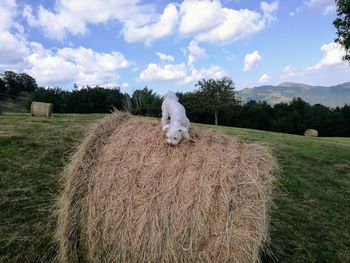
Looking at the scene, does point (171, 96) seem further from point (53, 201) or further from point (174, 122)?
point (53, 201)

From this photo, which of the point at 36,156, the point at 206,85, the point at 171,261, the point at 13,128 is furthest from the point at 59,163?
the point at 206,85

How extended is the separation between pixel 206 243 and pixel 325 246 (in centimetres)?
348

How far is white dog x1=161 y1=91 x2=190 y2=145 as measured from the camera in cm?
565

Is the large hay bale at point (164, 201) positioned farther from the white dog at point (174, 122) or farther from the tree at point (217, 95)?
the tree at point (217, 95)

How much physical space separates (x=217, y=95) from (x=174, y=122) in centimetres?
5633

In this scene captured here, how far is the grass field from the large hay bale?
1.26m

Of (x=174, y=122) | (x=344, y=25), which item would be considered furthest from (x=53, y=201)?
(x=344, y=25)

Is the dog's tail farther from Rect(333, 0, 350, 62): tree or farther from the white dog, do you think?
Rect(333, 0, 350, 62): tree

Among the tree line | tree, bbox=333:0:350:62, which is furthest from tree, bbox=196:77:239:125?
tree, bbox=333:0:350:62

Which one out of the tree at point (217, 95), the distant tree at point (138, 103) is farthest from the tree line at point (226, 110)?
the distant tree at point (138, 103)

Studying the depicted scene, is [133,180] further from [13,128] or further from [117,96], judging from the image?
[117,96]

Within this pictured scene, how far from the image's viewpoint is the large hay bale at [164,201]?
4.85 m

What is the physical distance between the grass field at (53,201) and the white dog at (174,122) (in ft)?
6.98

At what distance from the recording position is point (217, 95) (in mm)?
61438
